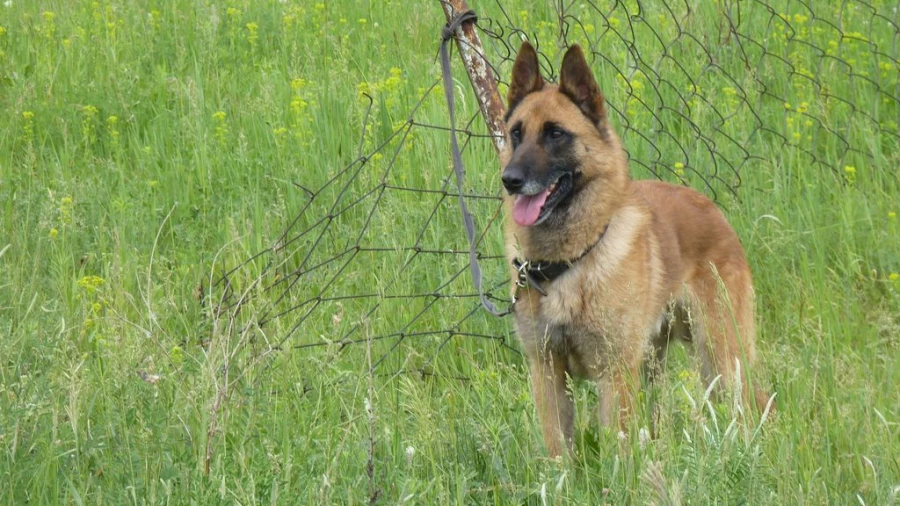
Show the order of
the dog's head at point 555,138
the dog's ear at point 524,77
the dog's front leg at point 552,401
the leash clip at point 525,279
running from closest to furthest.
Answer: the dog's front leg at point 552,401
the leash clip at point 525,279
the dog's head at point 555,138
the dog's ear at point 524,77

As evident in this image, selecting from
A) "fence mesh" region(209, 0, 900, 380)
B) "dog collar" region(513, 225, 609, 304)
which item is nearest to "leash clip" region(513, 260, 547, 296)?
"dog collar" region(513, 225, 609, 304)

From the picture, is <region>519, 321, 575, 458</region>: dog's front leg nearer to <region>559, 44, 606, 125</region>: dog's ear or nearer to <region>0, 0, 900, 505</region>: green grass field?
<region>0, 0, 900, 505</region>: green grass field

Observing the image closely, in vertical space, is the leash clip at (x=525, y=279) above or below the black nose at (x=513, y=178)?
below

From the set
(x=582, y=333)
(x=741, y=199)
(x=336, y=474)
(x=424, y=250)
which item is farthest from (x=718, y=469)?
(x=741, y=199)

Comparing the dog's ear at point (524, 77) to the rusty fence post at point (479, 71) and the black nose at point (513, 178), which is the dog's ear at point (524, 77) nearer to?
the rusty fence post at point (479, 71)

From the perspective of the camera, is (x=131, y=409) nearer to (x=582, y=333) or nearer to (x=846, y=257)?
(x=582, y=333)

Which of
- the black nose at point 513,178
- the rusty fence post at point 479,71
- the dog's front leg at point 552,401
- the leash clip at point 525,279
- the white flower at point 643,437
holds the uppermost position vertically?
the rusty fence post at point 479,71

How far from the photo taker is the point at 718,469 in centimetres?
254

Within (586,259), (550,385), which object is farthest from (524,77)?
(550,385)

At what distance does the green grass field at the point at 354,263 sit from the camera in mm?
2889

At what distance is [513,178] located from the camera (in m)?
3.84

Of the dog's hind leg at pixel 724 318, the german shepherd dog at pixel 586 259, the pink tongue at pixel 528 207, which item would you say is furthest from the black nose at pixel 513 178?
the dog's hind leg at pixel 724 318

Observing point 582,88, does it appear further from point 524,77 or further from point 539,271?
point 539,271

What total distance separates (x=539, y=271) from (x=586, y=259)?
0.17 meters
